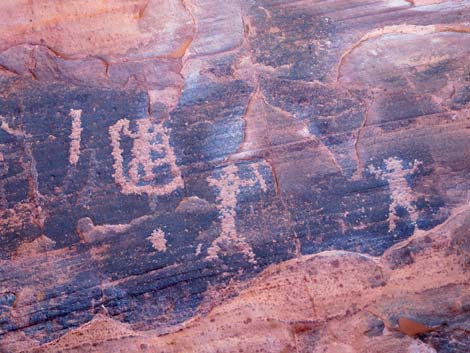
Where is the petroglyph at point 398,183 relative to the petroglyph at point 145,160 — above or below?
below

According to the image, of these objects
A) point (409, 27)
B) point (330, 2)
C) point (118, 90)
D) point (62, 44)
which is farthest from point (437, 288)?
point (62, 44)

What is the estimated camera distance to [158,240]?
2.04 metres

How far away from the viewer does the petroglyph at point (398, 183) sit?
2096 mm

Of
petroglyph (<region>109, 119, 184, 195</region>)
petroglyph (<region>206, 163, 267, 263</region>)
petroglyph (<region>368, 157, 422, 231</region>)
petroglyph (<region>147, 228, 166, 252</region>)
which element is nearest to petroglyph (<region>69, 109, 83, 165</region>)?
petroglyph (<region>109, 119, 184, 195</region>)

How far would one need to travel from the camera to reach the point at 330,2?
2.36m

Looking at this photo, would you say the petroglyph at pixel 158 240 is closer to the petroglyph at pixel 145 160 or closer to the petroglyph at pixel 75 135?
the petroglyph at pixel 145 160

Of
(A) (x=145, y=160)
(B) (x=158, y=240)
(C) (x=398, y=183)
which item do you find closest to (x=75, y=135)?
(A) (x=145, y=160)

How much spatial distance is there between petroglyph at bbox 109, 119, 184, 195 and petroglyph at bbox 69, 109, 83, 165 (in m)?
0.16

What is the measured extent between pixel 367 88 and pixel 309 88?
30cm

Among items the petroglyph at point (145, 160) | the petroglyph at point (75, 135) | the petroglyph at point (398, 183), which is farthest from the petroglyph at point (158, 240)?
the petroglyph at point (398, 183)

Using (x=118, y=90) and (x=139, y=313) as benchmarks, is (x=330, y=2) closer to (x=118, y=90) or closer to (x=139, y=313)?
(x=118, y=90)

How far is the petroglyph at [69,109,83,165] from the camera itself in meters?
2.10

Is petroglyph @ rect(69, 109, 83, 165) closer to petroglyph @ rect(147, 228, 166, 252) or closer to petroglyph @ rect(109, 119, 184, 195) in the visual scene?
petroglyph @ rect(109, 119, 184, 195)

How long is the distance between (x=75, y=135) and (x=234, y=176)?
793mm
